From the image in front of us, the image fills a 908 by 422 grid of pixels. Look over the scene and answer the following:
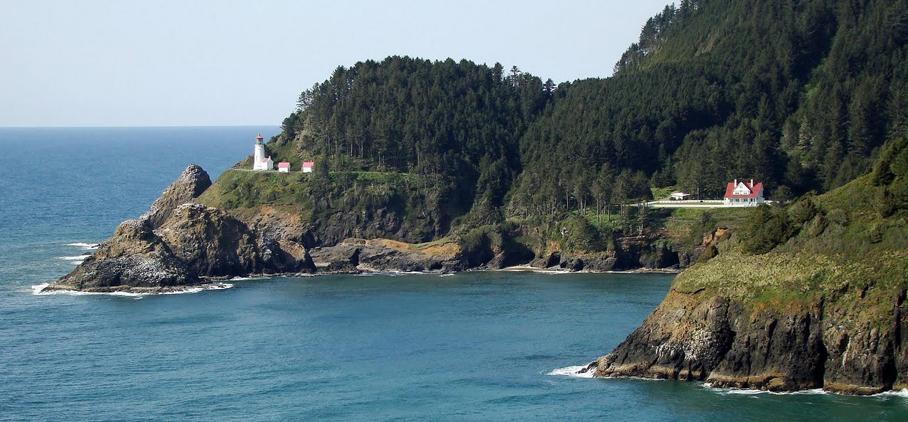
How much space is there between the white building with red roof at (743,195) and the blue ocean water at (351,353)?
1755cm

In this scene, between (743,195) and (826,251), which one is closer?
(826,251)

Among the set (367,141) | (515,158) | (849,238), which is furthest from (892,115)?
(849,238)

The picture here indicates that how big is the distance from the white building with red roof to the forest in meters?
2.53

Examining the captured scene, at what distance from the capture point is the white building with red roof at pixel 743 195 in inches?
5477

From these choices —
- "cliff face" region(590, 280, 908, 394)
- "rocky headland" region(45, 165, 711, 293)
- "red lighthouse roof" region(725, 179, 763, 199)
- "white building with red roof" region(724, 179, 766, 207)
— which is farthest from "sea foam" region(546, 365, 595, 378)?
"red lighthouse roof" region(725, 179, 763, 199)

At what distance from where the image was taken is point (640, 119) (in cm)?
16325

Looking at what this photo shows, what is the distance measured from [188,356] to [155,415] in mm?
16561

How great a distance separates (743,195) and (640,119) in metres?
26.5

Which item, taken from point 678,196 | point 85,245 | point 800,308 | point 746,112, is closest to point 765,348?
point 800,308

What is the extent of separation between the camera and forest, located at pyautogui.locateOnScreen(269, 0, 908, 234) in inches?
5802

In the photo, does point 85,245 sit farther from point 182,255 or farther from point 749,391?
point 749,391

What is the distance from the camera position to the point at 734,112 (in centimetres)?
16750

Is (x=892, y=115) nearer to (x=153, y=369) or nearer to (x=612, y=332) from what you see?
(x=612, y=332)

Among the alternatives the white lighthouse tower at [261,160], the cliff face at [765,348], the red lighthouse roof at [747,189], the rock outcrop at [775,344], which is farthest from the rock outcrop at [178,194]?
the rock outcrop at [775,344]
